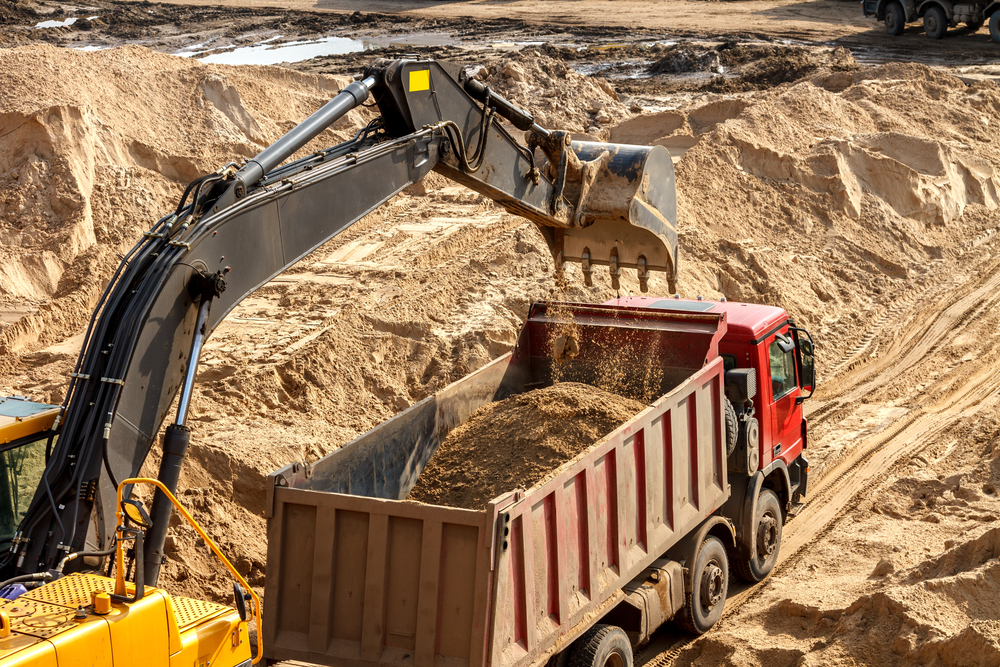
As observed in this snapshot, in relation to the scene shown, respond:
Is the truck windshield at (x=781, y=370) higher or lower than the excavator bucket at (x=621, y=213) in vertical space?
lower

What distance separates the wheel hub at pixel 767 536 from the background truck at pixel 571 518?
2cm

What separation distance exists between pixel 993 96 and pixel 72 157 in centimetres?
2000

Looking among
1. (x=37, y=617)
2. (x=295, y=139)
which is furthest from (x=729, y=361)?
(x=37, y=617)

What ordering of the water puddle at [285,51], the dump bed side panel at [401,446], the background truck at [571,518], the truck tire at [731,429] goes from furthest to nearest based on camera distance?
1. the water puddle at [285,51]
2. the truck tire at [731,429]
3. the dump bed side panel at [401,446]
4. the background truck at [571,518]

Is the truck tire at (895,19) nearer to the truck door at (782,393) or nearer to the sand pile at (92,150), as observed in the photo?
the sand pile at (92,150)

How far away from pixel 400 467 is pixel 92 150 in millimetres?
11622

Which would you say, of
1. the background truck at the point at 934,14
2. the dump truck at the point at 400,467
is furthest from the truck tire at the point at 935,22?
the dump truck at the point at 400,467

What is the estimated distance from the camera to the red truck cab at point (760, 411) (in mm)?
8578

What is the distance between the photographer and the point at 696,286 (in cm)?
1541

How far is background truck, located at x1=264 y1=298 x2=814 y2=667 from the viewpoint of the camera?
5.75 metres

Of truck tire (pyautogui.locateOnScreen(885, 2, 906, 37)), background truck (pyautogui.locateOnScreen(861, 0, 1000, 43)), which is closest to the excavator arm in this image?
background truck (pyautogui.locateOnScreen(861, 0, 1000, 43))

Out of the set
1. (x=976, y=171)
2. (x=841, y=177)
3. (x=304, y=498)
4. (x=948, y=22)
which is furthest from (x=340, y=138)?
(x=948, y=22)

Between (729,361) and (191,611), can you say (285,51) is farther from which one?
(191,611)

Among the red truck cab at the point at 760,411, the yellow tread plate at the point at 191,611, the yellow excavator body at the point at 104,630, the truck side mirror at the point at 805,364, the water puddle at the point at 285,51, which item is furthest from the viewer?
the water puddle at the point at 285,51
